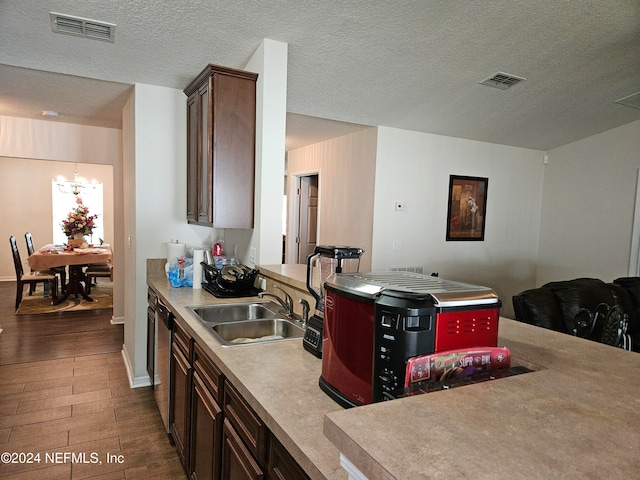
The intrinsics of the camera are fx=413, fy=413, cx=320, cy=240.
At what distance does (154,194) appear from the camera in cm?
333

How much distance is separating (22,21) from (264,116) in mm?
1496

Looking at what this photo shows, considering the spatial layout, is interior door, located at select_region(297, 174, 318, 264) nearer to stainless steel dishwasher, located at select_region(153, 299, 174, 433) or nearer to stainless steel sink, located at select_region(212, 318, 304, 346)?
stainless steel dishwasher, located at select_region(153, 299, 174, 433)

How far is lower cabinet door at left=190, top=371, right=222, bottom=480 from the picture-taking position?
1.55 metres

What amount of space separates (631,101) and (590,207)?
4.46 ft

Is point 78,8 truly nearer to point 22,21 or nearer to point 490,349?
point 22,21

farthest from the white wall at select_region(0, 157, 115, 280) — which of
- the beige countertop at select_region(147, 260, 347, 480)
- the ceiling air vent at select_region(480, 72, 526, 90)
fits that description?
the beige countertop at select_region(147, 260, 347, 480)

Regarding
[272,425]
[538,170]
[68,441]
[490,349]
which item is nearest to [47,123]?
[68,441]

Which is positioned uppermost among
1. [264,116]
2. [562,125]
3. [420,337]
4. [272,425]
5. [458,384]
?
[562,125]

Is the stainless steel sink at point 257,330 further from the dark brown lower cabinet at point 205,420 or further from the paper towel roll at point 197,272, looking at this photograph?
the paper towel roll at point 197,272

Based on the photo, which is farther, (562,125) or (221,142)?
(562,125)

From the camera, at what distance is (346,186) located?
485cm

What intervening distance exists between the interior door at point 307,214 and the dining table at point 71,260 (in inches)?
117

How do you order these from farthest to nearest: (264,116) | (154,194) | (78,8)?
1. (154,194)
2. (264,116)
3. (78,8)

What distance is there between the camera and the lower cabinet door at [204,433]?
5.07 ft
